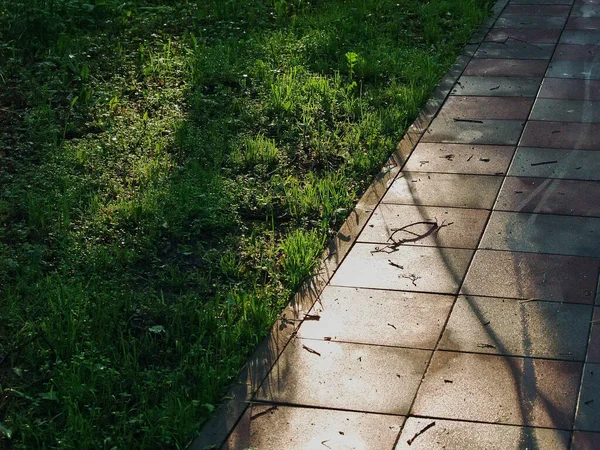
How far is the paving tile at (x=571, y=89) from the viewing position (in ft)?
25.2

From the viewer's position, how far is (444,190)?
616cm

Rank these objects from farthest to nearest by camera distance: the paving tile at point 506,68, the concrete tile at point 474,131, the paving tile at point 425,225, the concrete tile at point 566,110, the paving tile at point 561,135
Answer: the paving tile at point 506,68 → the concrete tile at point 566,110 → the concrete tile at point 474,131 → the paving tile at point 561,135 → the paving tile at point 425,225

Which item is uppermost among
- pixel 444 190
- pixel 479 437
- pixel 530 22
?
pixel 479 437

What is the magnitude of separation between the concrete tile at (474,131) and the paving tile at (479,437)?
337cm

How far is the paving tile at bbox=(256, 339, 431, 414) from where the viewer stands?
4145 mm

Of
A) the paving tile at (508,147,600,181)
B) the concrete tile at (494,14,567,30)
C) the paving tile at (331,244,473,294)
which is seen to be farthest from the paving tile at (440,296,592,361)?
the concrete tile at (494,14,567,30)

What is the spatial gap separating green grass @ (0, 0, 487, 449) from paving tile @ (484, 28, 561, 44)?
266 mm

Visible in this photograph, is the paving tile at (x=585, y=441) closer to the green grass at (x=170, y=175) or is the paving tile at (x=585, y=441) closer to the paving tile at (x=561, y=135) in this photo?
the green grass at (x=170, y=175)

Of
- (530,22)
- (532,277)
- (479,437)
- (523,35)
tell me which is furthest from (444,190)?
(530,22)

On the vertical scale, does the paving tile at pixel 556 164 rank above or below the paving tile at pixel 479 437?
below

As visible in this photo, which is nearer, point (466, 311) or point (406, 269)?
point (466, 311)

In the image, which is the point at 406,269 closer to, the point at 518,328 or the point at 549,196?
the point at 518,328

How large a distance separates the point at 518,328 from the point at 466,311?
29 cm

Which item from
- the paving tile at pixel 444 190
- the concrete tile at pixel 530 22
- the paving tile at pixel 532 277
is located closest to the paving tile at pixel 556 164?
the paving tile at pixel 444 190
